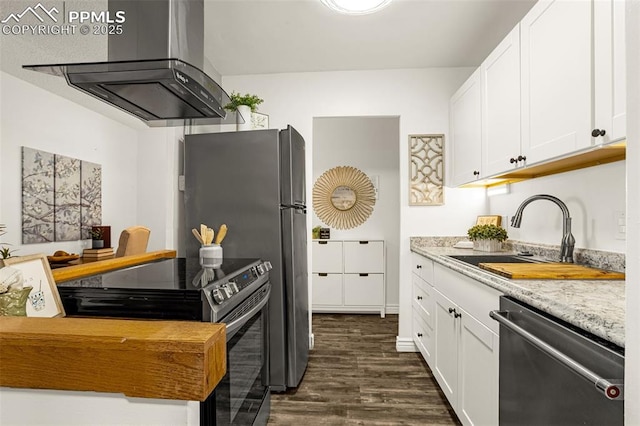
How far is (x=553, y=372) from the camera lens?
1.00 meters

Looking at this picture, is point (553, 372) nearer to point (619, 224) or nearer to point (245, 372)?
point (619, 224)

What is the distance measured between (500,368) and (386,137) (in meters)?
3.68

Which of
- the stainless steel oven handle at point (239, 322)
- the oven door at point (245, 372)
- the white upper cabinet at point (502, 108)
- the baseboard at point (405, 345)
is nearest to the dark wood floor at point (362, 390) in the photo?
the baseboard at point (405, 345)

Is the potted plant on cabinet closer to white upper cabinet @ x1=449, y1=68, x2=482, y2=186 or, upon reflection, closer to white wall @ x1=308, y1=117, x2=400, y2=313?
white upper cabinet @ x1=449, y1=68, x2=482, y2=186

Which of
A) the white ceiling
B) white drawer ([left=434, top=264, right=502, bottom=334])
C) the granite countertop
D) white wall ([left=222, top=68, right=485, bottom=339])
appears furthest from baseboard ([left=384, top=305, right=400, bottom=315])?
the granite countertop

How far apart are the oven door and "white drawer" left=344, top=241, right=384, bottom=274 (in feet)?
8.00

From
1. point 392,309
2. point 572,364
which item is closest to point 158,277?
point 572,364

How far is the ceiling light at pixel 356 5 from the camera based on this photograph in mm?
1872

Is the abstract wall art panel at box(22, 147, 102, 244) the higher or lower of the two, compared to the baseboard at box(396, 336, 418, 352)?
higher

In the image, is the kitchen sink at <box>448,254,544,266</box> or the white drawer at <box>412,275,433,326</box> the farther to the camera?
the white drawer at <box>412,275,433,326</box>

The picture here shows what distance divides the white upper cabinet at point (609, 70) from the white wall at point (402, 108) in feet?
6.12

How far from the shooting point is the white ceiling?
89.3 inches

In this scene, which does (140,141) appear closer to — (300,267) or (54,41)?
(54,41)

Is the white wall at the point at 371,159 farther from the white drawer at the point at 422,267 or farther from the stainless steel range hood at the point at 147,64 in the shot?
the stainless steel range hood at the point at 147,64
